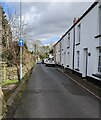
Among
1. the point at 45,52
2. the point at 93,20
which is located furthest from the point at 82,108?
the point at 45,52

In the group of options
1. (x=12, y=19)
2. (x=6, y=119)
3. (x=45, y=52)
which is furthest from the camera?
(x=45, y=52)

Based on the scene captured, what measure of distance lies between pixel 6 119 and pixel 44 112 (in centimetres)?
145

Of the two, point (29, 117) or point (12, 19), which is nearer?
point (29, 117)

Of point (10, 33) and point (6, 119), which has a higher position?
point (10, 33)

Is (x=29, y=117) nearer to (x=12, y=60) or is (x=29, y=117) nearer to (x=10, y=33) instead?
(x=12, y=60)

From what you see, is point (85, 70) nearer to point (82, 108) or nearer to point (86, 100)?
point (86, 100)

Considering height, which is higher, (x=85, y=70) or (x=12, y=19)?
(x=12, y=19)

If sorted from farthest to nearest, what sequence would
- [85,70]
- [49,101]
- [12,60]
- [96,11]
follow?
[12,60]
[85,70]
[96,11]
[49,101]

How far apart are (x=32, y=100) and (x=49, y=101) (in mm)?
789

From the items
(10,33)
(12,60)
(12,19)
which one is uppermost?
(12,19)

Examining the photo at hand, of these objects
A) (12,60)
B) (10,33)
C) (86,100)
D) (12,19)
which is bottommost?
(86,100)

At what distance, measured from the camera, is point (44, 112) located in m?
7.98

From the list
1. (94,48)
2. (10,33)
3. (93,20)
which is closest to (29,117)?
(94,48)

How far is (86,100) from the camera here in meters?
10.4
